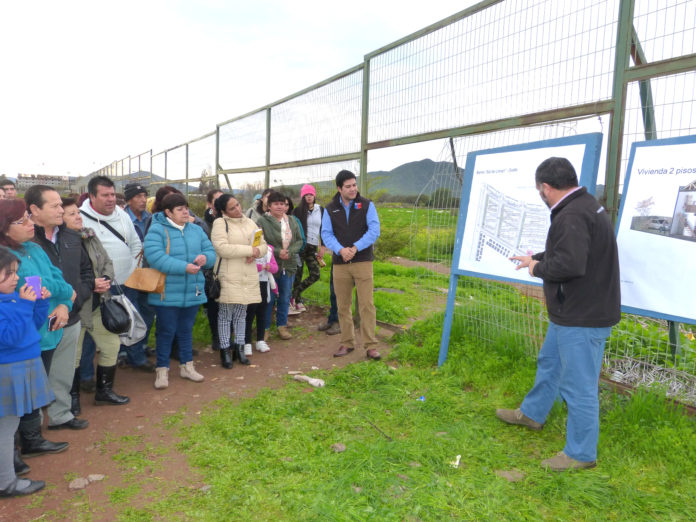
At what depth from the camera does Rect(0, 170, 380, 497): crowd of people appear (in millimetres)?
2777

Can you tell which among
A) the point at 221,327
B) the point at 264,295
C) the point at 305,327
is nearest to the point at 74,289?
the point at 221,327

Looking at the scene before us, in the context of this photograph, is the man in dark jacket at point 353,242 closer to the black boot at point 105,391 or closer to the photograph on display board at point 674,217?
the black boot at point 105,391

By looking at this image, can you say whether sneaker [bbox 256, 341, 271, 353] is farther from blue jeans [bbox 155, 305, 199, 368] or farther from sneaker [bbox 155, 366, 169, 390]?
sneaker [bbox 155, 366, 169, 390]

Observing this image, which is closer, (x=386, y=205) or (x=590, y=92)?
(x=590, y=92)

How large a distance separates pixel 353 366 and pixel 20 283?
3.05 m

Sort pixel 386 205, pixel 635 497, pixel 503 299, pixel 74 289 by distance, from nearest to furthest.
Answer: pixel 635 497, pixel 74 289, pixel 503 299, pixel 386 205

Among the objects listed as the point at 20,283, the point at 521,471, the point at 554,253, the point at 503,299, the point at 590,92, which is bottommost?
the point at 521,471

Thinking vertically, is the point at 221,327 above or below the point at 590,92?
below

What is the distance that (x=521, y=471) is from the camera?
2.93 metres

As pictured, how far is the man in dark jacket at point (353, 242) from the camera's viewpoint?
16.4ft

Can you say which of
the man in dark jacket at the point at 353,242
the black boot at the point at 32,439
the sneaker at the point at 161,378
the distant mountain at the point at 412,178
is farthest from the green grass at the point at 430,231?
the black boot at the point at 32,439

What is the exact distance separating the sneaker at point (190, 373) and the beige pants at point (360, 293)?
5.62 ft

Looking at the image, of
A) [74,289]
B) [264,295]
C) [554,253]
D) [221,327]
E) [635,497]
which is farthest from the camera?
[264,295]

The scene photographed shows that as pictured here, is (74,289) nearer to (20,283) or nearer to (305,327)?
(20,283)
